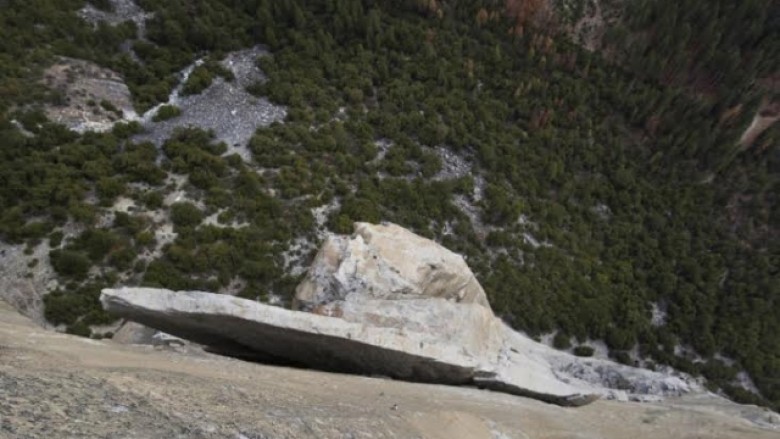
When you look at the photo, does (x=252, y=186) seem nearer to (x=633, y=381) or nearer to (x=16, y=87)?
(x=16, y=87)

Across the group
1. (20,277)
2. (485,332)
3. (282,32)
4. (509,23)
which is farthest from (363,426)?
(509,23)

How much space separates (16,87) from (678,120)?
193 feet

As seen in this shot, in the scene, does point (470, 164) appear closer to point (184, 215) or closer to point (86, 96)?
point (184, 215)

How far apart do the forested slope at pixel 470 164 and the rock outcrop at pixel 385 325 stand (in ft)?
25.8

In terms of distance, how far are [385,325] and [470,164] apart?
2508 cm

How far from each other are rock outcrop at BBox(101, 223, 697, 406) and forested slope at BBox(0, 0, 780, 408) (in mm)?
7868

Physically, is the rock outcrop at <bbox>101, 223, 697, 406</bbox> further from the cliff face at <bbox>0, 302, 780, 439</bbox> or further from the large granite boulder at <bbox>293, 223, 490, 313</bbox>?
the cliff face at <bbox>0, 302, 780, 439</bbox>

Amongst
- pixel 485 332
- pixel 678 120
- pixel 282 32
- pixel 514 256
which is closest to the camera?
pixel 485 332

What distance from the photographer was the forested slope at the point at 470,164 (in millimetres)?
26062

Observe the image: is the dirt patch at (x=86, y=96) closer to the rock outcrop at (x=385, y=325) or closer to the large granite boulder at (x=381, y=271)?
the large granite boulder at (x=381, y=271)

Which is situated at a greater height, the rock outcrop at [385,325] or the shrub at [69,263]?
the rock outcrop at [385,325]

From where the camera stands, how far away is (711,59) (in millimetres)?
51812

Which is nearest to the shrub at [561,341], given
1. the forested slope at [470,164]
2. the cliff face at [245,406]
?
the forested slope at [470,164]

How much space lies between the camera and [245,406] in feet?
26.3
